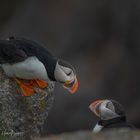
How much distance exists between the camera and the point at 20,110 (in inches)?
394

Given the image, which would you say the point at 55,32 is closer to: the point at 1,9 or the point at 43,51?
the point at 1,9

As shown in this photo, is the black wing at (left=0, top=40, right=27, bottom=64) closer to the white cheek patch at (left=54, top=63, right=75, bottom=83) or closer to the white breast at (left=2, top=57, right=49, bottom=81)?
the white breast at (left=2, top=57, right=49, bottom=81)

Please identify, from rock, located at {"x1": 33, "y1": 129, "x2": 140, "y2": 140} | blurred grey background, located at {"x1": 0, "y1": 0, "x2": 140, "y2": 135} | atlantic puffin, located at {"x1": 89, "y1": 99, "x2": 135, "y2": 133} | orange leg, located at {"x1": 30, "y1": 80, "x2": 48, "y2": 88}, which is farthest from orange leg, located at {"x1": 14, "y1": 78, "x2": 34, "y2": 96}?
blurred grey background, located at {"x1": 0, "y1": 0, "x2": 140, "y2": 135}

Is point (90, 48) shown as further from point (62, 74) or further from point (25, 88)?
point (25, 88)

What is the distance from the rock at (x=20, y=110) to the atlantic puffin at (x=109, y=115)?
0.76 metres

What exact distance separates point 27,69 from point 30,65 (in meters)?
0.07

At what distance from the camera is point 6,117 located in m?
9.81

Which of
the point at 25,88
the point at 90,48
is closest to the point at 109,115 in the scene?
the point at 25,88

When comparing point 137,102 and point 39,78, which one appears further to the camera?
point 137,102

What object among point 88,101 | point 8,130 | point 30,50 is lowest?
point 88,101

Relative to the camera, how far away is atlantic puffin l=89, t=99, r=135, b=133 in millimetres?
10741

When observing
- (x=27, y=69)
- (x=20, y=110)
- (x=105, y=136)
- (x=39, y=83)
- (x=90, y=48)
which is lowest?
(x=90, y=48)

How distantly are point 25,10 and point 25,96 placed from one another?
939 cm

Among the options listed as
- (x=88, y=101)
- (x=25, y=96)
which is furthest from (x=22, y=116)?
(x=88, y=101)
